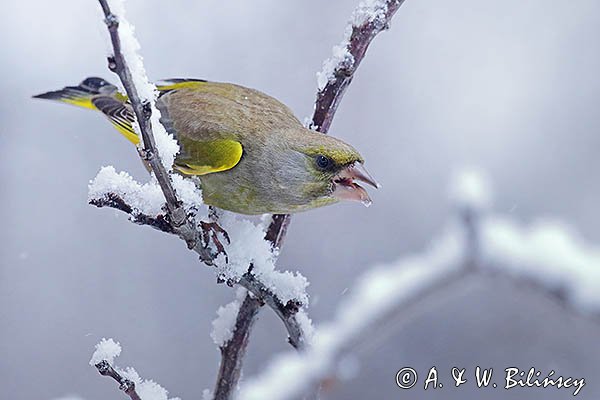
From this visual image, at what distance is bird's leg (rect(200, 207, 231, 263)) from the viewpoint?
1531mm

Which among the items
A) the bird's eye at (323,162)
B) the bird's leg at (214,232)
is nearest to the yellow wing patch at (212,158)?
the bird's leg at (214,232)

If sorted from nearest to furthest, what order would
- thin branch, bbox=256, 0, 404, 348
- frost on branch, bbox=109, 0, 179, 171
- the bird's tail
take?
frost on branch, bbox=109, 0, 179, 171 → thin branch, bbox=256, 0, 404, 348 → the bird's tail

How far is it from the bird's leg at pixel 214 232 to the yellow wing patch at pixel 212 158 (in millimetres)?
104

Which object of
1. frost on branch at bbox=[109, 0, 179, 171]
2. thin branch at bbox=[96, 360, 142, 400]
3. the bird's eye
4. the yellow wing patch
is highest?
the yellow wing patch

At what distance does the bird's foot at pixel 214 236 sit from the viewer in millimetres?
1519

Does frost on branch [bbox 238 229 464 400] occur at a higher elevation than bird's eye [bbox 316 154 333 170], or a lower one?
lower

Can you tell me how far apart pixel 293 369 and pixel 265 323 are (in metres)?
2.94

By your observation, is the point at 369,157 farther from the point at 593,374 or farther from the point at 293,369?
the point at 293,369

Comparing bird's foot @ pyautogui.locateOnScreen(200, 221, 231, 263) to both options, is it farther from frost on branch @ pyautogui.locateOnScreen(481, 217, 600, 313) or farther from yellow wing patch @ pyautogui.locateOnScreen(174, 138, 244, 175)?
frost on branch @ pyautogui.locateOnScreen(481, 217, 600, 313)

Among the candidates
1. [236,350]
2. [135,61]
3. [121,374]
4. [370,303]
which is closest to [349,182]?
[236,350]

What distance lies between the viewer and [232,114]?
1909 millimetres

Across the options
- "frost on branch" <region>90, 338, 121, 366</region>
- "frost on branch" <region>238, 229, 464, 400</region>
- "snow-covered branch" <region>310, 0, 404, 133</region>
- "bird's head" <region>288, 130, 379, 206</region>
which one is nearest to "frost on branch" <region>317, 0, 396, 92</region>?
"snow-covered branch" <region>310, 0, 404, 133</region>

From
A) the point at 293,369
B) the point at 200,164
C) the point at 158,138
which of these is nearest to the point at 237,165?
the point at 200,164

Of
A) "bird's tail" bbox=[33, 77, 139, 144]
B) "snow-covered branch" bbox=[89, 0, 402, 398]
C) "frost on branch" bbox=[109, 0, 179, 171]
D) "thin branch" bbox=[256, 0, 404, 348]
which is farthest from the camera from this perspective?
"bird's tail" bbox=[33, 77, 139, 144]
